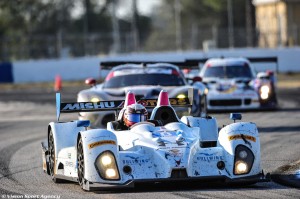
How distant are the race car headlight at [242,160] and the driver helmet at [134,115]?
64.9 inches

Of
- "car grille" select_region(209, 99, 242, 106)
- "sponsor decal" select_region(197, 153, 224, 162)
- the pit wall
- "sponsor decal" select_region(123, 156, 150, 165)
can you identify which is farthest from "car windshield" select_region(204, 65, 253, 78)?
the pit wall

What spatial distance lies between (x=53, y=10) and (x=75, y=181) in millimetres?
53736

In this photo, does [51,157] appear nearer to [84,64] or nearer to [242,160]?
[242,160]

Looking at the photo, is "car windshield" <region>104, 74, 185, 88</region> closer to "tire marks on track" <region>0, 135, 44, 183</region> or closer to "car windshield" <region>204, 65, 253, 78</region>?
"tire marks on track" <region>0, 135, 44, 183</region>

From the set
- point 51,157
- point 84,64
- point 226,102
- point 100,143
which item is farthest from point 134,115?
point 84,64

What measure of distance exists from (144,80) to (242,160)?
910cm

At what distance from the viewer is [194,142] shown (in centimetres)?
1177

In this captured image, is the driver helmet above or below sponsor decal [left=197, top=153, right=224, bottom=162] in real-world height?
above

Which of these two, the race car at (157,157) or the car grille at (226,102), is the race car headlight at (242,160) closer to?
the race car at (157,157)

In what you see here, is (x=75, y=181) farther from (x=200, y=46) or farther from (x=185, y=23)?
(x=185, y=23)

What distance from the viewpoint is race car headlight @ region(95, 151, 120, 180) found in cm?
1118

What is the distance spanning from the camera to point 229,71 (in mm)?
26078

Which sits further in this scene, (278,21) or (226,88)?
(278,21)

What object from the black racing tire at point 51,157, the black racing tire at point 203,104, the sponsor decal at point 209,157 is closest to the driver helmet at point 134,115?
the black racing tire at point 51,157
